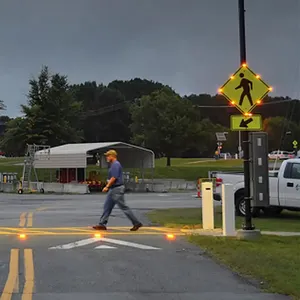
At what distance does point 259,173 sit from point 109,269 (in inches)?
184

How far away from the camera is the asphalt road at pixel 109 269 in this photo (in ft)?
22.7

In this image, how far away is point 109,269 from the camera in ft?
27.6

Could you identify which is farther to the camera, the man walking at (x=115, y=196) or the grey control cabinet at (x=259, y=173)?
the man walking at (x=115, y=196)

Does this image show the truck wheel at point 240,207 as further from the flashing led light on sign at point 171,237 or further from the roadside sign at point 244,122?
the roadside sign at point 244,122

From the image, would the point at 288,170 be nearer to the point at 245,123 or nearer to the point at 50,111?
the point at 245,123

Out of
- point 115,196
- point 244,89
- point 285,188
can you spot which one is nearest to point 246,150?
point 244,89

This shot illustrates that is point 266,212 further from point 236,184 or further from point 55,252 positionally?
point 55,252

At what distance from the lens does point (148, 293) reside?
691cm

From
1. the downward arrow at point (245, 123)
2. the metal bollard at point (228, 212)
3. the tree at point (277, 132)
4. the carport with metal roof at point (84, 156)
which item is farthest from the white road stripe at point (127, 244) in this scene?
the tree at point (277, 132)

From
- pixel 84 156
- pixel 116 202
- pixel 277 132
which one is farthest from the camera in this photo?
pixel 277 132

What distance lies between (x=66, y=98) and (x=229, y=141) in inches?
2016

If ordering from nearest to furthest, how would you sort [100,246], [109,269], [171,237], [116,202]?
1. [109,269]
2. [100,246]
3. [171,237]
4. [116,202]

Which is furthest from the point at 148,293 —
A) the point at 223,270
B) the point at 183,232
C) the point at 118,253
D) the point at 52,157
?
the point at 52,157

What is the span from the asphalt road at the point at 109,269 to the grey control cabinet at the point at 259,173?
184 centimetres
